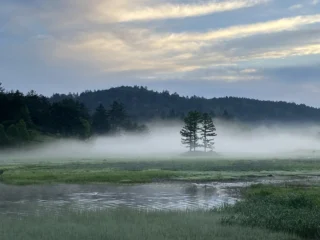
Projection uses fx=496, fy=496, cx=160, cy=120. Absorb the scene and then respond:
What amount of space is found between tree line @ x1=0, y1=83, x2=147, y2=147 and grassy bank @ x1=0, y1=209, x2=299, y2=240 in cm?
9578

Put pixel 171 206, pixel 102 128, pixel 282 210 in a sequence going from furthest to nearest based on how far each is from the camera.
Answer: pixel 102 128
pixel 171 206
pixel 282 210

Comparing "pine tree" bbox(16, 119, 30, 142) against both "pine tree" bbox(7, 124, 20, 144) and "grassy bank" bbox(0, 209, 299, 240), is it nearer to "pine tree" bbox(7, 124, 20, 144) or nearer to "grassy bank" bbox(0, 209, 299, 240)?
"pine tree" bbox(7, 124, 20, 144)

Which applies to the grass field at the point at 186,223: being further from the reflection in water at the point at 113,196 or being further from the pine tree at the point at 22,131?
the pine tree at the point at 22,131

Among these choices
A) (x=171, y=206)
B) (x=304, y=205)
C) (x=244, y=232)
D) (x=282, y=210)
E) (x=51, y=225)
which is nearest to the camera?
(x=244, y=232)

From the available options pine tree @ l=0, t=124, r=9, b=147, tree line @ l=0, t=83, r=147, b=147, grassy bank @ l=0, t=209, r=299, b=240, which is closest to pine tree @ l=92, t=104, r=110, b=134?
tree line @ l=0, t=83, r=147, b=147

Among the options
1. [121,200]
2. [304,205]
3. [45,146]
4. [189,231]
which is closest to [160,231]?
[189,231]

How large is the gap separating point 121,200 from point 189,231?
1480cm

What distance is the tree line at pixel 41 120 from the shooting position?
4680 inches

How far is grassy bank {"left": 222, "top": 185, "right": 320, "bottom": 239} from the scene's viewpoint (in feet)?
71.0

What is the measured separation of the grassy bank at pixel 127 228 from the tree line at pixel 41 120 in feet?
314

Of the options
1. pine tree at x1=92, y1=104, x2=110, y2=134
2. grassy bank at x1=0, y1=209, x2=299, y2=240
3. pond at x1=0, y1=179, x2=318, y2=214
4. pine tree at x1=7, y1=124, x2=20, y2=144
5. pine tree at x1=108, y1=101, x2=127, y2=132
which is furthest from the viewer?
pine tree at x1=108, y1=101, x2=127, y2=132

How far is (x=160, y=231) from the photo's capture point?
69.6 ft

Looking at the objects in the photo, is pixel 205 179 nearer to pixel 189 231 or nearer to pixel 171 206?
pixel 171 206

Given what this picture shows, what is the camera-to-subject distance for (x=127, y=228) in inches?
858
